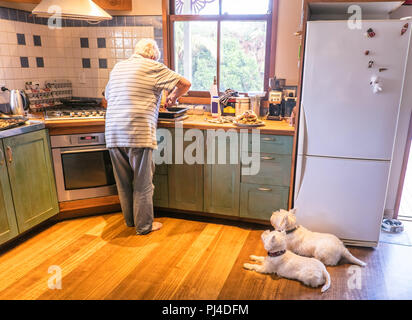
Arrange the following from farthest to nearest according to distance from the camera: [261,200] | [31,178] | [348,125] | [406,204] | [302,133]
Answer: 1. [406,204]
2. [261,200]
3. [31,178]
4. [302,133]
5. [348,125]

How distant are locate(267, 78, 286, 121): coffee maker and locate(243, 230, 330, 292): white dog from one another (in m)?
1.11

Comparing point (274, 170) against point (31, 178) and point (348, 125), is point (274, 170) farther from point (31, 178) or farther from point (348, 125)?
point (31, 178)

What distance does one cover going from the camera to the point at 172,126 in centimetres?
280

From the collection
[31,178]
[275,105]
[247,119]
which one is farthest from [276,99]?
[31,178]

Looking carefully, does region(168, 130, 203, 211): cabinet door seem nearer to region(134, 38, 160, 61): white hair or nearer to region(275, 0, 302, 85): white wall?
region(134, 38, 160, 61): white hair

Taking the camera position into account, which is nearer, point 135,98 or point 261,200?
point 135,98

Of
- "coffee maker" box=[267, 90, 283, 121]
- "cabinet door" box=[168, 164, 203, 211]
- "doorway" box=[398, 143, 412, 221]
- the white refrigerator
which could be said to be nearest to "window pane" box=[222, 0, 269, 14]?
"coffee maker" box=[267, 90, 283, 121]

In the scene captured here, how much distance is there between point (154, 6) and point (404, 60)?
85.7 inches

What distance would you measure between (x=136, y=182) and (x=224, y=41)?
1.53 metres

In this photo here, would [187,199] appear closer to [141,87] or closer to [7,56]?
[141,87]

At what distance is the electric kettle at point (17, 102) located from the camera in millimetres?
2752

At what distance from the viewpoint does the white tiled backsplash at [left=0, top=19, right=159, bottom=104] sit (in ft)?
10.1

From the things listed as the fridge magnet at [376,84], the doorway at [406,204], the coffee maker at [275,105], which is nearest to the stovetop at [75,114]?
the coffee maker at [275,105]
